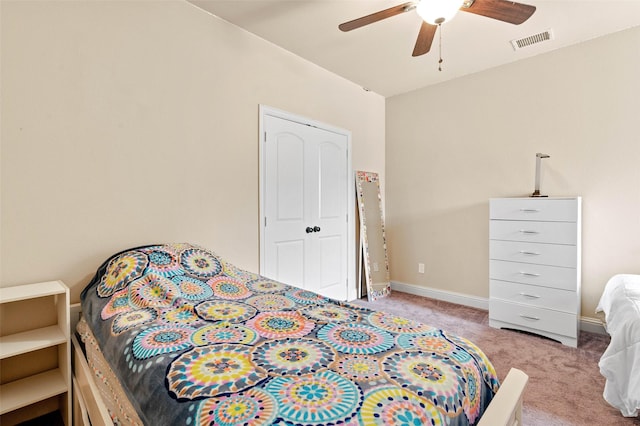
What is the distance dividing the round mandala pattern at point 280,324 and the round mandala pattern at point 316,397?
0.31m

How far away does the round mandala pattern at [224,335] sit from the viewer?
1.16 metres

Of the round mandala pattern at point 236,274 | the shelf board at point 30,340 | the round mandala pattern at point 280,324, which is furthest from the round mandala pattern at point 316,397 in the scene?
the shelf board at point 30,340

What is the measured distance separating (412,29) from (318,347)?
256 cm

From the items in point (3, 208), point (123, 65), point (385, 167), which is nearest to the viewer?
point (3, 208)

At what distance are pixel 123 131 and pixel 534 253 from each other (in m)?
3.32

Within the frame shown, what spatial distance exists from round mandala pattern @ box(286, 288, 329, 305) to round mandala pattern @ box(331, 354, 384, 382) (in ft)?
1.89

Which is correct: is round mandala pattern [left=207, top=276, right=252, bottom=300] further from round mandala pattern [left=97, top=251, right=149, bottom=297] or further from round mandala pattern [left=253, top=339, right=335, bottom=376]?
round mandala pattern [left=253, top=339, right=335, bottom=376]

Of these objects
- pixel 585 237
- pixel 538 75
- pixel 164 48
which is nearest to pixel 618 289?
pixel 585 237

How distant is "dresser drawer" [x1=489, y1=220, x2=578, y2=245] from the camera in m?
2.58

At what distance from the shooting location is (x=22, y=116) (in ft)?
5.46

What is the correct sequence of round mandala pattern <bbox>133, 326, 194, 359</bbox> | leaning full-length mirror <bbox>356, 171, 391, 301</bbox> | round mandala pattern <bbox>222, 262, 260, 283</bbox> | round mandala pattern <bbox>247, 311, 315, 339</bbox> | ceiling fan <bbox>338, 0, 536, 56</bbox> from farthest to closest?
leaning full-length mirror <bbox>356, 171, 391, 301</bbox> → round mandala pattern <bbox>222, 262, 260, 283</bbox> → ceiling fan <bbox>338, 0, 536, 56</bbox> → round mandala pattern <bbox>247, 311, 315, 339</bbox> → round mandala pattern <bbox>133, 326, 194, 359</bbox>

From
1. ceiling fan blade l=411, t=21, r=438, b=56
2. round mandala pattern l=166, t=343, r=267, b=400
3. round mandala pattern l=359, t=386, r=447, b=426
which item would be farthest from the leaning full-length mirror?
round mandala pattern l=359, t=386, r=447, b=426

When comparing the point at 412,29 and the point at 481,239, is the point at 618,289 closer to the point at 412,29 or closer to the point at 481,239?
the point at 481,239

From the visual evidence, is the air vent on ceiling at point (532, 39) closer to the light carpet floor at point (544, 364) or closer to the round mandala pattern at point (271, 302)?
the light carpet floor at point (544, 364)
